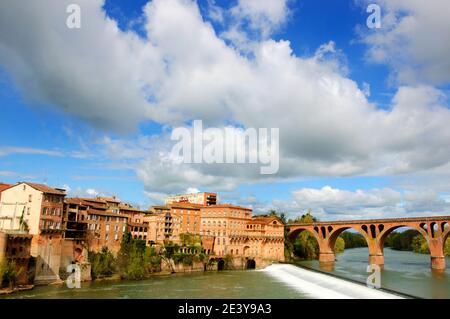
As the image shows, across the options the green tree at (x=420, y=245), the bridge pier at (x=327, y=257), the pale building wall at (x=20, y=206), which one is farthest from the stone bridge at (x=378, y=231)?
the pale building wall at (x=20, y=206)

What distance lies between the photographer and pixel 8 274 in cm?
4631

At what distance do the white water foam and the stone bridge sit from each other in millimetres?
26831

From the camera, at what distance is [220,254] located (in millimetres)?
86812

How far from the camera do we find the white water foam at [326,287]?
4467 cm

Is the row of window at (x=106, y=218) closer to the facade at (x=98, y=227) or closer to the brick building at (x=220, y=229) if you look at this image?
the facade at (x=98, y=227)

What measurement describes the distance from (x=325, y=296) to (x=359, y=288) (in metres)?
6.53

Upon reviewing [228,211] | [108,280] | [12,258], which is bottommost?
[108,280]

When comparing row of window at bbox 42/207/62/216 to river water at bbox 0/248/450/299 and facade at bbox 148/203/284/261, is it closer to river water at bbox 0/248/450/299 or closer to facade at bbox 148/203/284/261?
river water at bbox 0/248/450/299

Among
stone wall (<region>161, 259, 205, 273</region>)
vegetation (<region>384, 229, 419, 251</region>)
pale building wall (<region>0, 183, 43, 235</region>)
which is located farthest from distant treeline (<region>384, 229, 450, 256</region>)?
pale building wall (<region>0, 183, 43, 235</region>)

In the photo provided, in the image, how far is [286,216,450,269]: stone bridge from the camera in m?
77.2

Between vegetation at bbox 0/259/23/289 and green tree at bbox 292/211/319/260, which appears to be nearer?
vegetation at bbox 0/259/23/289
